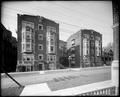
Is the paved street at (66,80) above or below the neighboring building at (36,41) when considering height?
below

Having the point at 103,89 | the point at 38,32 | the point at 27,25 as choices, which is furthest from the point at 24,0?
the point at 27,25

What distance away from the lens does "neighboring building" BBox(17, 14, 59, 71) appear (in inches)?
359

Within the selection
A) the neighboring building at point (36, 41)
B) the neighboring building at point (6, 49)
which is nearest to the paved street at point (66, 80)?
the neighboring building at point (6, 49)

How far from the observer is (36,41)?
966 cm

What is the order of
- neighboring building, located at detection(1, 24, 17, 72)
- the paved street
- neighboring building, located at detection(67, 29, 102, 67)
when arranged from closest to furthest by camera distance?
1. neighboring building, located at detection(1, 24, 17, 72)
2. the paved street
3. neighboring building, located at detection(67, 29, 102, 67)

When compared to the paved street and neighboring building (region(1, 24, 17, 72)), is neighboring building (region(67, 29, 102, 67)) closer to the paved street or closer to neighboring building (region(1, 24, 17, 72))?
the paved street

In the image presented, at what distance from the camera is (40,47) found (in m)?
9.76

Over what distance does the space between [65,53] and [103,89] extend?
12.2 metres

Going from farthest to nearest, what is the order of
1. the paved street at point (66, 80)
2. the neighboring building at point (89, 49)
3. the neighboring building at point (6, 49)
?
the neighboring building at point (89, 49) → the paved street at point (66, 80) → the neighboring building at point (6, 49)

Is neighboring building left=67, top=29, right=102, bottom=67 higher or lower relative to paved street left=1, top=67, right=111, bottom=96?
higher

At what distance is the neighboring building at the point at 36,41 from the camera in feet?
29.9

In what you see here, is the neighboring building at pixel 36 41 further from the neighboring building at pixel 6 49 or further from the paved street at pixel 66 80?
the paved street at pixel 66 80

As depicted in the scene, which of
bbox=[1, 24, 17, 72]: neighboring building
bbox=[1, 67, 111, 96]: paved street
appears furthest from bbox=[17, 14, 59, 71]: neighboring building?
bbox=[1, 67, 111, 96]: paved street

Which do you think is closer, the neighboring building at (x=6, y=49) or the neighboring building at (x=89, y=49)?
the neighboring building at (x=6, y=49)
